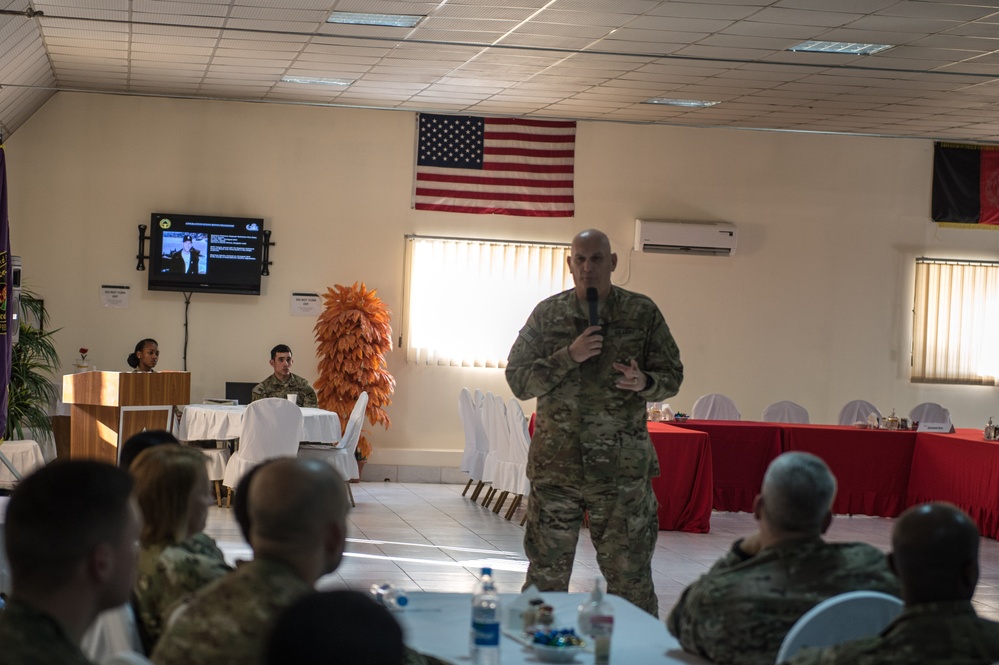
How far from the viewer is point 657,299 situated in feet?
41.7

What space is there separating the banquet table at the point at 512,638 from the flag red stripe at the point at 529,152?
30.4ft

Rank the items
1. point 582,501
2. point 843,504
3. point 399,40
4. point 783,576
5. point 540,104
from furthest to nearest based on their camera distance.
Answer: point 540,104
point 843,504
point 399,40
point 582,501
point 783,576

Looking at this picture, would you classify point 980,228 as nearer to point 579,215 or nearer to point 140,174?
point 579,215

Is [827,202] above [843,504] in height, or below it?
above

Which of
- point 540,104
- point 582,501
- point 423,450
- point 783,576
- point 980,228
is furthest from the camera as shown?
point 980,228

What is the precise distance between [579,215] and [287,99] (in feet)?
11.1

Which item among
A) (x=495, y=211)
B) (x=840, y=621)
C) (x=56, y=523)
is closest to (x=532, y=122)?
(x=495, y=211)

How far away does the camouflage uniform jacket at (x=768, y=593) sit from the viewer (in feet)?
8.73

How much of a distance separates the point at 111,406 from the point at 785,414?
6.65 meters

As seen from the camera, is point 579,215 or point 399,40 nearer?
point 399,40

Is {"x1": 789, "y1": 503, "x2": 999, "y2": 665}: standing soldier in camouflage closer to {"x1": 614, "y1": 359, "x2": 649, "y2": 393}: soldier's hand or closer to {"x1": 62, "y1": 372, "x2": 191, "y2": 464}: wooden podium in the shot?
{"x1": 614, "y1": 359, "x2": 649, "y2": 393}: soldier's hand

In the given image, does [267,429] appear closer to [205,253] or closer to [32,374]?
[32,374]

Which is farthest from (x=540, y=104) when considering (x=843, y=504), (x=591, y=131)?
(x=843, y=504)

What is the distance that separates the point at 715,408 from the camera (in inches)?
456
